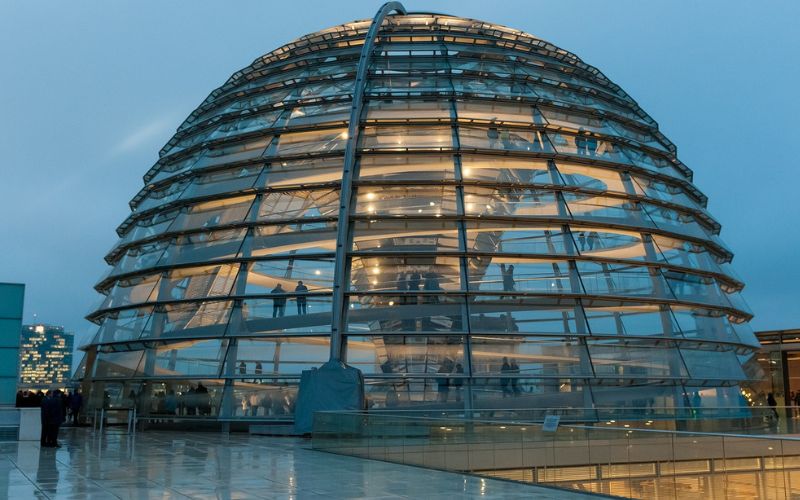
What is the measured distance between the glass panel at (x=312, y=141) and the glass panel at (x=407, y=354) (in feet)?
20.2

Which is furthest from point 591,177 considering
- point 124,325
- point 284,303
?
point 124,325

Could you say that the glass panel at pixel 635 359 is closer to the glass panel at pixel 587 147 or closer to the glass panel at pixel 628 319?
the glass panel at pixel 628 319

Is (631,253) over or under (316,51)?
under

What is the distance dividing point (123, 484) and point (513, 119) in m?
16.6

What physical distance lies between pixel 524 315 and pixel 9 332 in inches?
566

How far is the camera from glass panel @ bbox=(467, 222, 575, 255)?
22016 mm

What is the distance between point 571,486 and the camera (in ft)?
41.8

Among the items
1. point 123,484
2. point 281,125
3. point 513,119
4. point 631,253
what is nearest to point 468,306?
point 631,253

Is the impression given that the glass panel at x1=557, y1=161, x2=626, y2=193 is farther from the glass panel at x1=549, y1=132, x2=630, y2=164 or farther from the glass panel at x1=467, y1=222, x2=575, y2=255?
the glass panel at x1=467, y1=222, x2=575, y2=255

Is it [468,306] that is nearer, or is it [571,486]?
[571,486]

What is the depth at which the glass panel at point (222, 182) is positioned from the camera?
80.2 feet

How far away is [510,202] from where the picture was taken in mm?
22906

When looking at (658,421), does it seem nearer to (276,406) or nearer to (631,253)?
(631,253)

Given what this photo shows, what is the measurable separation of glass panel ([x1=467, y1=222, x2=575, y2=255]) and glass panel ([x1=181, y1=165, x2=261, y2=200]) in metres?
6.76
